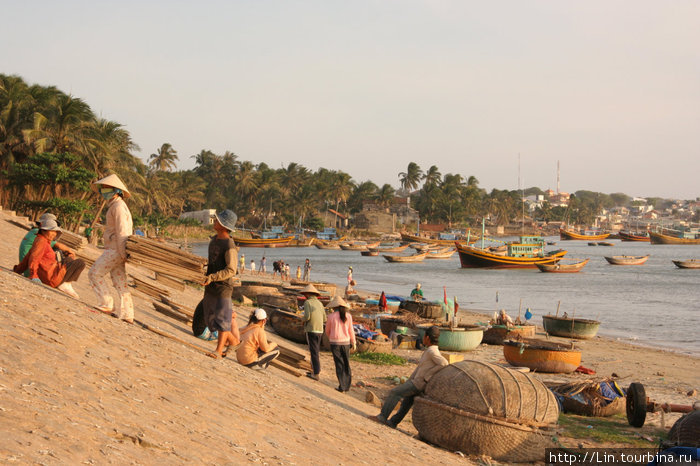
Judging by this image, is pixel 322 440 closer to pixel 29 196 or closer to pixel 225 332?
pixel 225 332

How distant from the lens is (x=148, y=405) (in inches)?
208

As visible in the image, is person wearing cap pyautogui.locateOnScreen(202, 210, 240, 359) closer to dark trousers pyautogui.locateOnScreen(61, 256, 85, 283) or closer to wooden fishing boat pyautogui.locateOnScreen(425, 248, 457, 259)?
dark trousers pyautogui.locateOnScreen(61, 256, 85, 283)

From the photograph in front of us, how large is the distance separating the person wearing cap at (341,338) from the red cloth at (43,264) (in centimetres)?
397

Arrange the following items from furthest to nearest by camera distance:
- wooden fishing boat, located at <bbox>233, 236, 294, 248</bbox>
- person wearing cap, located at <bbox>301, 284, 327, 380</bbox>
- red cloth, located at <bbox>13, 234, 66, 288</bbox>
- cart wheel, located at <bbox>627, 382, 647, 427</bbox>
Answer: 1. wooden fishing boat, located at <bbox>233, 236, 294, 248</bbox>
2. person wearing cap, located at <bbox>301, 284, 327, 380</bbox>
3. cart wheel, located at <bbox>627, 382, 647, 427</bbox>
4. red cloth, located at <bbox>13, 234, 66, 288</bbox>

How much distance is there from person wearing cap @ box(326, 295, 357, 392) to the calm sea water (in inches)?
604

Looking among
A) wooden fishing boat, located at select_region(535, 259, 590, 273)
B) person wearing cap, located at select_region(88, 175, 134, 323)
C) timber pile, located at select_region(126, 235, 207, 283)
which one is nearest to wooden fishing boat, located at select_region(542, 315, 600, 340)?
timber pile, located at select_region(126, 235, 207, 283)

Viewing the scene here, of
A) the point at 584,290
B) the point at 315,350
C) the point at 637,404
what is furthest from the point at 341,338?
the point at 584,290


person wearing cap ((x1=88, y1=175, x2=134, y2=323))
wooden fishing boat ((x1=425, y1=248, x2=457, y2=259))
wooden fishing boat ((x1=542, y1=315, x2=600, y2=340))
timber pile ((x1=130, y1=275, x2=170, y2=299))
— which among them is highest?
person wearing cap ((x1=88, y1=175, x2=134, y2=323))

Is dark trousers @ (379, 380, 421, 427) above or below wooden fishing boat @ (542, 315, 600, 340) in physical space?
above

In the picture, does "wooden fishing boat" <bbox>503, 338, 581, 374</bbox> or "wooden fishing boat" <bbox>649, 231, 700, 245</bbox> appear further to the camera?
"wooden fishing boat" <bbox>649, 231, 700, 245</bbox>

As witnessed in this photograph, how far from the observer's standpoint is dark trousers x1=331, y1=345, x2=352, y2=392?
983 cm

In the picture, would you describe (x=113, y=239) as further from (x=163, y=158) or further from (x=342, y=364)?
(x=163, y=158)

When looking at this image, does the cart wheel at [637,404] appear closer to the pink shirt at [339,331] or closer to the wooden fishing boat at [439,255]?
the pink shirt at [339,331]

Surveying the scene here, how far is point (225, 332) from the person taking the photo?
823cm
